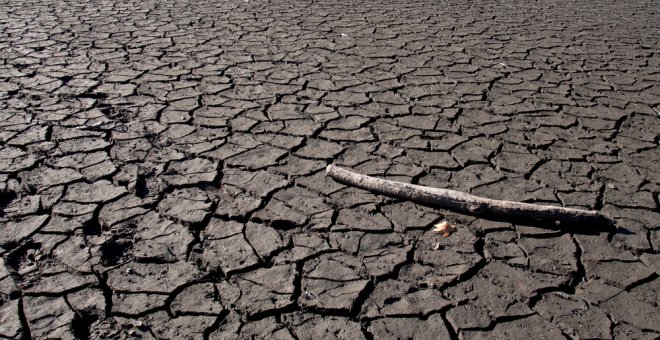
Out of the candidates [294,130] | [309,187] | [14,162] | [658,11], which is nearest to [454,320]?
[309,187]

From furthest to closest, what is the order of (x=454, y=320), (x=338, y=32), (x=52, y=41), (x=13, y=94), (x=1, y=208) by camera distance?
(x=338, y=32) < (x=52, y=41) < (x=13, y=94) < (x=1, y=208) < (x=454, y=320)

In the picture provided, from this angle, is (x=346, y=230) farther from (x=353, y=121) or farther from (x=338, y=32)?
(x=338, y=32)

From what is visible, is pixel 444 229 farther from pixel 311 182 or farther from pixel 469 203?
pixel 311 182

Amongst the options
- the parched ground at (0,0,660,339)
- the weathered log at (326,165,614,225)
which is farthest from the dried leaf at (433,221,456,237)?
the weathered log at (326,165,614,225)

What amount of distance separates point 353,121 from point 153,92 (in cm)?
154

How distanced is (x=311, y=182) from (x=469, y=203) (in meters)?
0.85

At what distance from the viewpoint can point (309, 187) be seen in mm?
3275

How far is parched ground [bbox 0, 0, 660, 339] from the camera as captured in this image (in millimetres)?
2385

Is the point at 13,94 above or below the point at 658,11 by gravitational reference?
above

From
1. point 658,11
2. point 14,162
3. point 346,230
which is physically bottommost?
point 658,11

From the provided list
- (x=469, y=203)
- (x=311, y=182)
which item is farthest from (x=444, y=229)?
(x=311, y=182)

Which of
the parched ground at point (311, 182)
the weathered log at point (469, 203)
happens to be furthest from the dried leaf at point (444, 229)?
the weathered log at point (469, 203)

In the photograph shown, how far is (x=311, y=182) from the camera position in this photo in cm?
333

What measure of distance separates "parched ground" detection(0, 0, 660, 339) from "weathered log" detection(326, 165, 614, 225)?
5cm
